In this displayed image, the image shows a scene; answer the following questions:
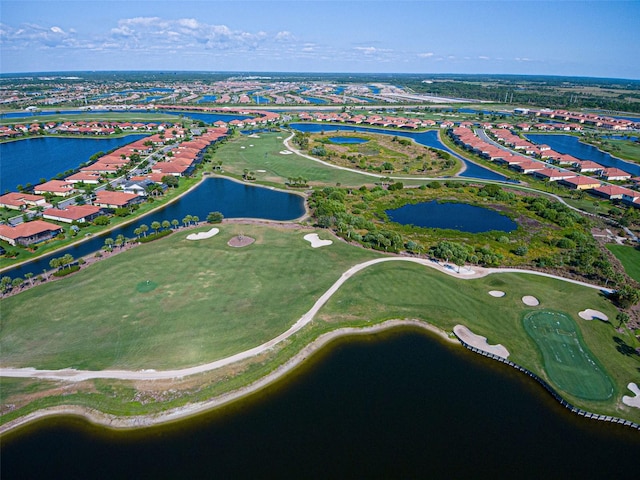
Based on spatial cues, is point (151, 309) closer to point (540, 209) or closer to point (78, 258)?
point (78, 258)

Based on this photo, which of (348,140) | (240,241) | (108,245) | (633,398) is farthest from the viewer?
(348,140)

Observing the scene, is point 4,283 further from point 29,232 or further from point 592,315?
point 592,315

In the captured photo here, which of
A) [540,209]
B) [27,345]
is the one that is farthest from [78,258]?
[540,209]

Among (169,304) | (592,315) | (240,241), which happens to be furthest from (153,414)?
(592,315)

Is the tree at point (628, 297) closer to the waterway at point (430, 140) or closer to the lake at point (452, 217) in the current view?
the lake at point (452, 217)

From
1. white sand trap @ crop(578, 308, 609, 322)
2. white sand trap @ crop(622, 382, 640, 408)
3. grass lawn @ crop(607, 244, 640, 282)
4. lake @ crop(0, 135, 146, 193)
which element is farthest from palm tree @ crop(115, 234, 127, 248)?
grass lawn @ crop(607, 244, 640, 282)

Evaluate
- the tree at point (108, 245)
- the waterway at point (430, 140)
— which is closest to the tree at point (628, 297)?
the waterway at point (430, 140)
